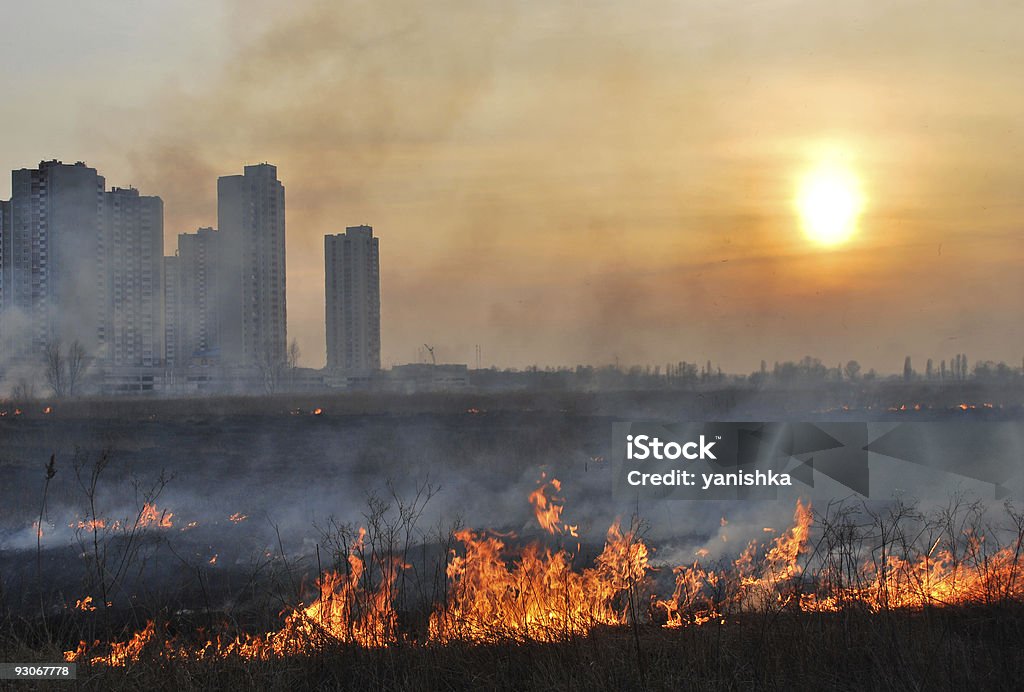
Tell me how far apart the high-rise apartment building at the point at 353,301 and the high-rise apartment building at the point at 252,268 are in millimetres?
4563

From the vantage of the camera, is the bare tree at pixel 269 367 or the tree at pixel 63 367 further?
the bare tree at pixel 269 367

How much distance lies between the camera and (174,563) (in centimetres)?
1538

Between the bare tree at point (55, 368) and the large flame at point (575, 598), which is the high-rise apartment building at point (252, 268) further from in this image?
the large flame at point (575, 598)

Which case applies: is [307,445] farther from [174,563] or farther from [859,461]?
[859,461]

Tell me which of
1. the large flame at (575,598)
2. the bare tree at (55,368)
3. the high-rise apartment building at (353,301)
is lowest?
the large flame at (575,598)

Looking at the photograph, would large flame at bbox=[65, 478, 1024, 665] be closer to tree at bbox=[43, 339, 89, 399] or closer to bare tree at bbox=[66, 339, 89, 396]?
tree at bbox=[43, 339, 89, 399]

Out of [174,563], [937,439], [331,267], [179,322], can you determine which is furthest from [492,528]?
[179,322]

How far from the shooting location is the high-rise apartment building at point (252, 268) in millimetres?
39312

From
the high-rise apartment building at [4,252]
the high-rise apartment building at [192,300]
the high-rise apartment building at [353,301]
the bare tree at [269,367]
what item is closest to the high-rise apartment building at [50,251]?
the high-rise apartment building at [4,252]

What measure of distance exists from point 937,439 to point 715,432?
8.18 meters

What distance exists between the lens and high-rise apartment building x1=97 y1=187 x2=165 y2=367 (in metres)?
43.5

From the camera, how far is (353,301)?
58.0 m

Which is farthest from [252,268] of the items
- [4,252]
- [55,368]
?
[4,252]

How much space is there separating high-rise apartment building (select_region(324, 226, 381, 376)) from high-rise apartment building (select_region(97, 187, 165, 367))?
10756 millimetres
